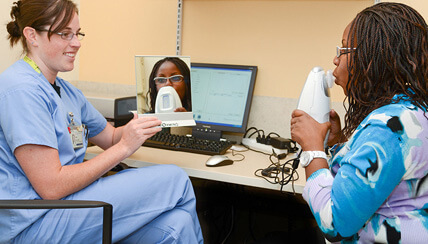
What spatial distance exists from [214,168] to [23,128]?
66 centimetres

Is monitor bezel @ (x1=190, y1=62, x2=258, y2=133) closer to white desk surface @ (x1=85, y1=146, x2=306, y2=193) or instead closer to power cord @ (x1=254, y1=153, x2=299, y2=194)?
white desk surface @ (x1=85, y1=146, x2=306, y2=193)

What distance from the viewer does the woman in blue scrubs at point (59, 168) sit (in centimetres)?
107

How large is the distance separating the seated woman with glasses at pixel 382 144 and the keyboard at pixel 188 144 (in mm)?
643

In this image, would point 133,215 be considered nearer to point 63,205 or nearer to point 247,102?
point 63,205

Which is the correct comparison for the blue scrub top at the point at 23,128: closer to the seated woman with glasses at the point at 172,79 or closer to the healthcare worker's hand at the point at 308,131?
the seated woman with glasses at the point at 172,79

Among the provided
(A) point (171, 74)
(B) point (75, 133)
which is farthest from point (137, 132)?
(A) point (171, 74)

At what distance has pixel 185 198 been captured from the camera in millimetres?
1250

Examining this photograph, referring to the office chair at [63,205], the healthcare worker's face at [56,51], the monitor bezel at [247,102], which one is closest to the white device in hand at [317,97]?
the monitor bezel at [247,102]

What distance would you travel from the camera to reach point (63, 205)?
945mm

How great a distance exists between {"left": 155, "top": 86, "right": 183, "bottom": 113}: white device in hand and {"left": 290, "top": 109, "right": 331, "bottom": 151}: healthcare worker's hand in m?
0.49

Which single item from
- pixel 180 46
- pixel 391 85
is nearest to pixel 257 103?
pixel 180 46

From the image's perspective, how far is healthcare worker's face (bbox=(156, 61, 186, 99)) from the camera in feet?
4.82

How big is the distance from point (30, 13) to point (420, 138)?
115 centimetres

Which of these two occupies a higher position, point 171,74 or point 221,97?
point 171,74
